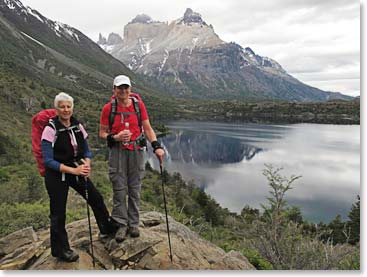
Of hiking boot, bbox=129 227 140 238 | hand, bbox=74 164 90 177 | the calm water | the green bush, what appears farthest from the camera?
the calm water

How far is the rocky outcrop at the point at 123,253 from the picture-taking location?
3.38 meters

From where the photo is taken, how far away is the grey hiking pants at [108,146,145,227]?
11.5 feet

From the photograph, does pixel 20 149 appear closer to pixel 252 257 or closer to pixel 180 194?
pixel 180 194

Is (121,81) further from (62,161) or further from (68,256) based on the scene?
(68,256)

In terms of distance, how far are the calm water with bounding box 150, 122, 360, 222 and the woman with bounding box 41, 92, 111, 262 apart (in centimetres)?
2212

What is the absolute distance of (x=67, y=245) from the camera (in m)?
3.34

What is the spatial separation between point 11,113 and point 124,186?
1318 inches

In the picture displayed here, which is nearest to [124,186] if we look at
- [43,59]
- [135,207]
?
[135,207]

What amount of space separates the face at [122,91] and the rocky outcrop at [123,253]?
146cm

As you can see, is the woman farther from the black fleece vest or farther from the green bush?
the green bush

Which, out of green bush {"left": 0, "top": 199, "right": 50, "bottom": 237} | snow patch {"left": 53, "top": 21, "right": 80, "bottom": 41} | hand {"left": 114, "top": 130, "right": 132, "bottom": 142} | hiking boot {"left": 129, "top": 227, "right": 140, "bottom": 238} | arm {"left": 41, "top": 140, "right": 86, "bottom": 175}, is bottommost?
green bush {"left": 0, "top": 199, "right": 50, "bottom": 237}

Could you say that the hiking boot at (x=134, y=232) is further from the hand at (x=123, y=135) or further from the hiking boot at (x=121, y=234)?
the hand at (x=123, y=135)

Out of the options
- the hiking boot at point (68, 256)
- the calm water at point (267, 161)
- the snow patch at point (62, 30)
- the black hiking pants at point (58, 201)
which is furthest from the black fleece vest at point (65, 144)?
the snow patch at point (62, 30)

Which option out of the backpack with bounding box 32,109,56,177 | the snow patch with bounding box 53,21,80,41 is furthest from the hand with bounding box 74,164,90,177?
the snow patch with bounding box 53,21,80,41
